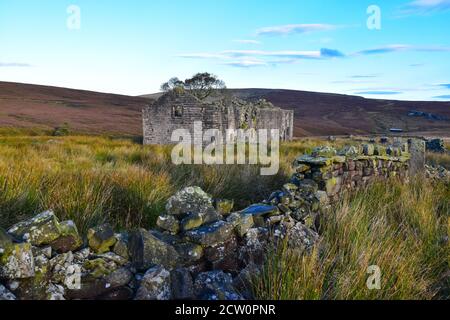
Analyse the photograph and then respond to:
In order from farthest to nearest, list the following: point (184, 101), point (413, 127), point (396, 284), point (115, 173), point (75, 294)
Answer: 1. point (413, 127)
2. point (184, 101)
3. point (115, 173)
4. point (396, 284)
5. point (75, 294)

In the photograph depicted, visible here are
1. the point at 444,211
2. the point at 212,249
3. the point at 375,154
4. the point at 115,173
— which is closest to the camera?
the point at 212,249

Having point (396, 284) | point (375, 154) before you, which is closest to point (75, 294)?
point (396, 284)

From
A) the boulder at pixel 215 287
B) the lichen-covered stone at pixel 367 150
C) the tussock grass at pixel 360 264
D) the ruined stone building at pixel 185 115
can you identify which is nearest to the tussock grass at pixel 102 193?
the boulder at pixel 215 287

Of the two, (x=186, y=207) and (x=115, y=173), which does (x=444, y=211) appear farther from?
(x=115, y=173)

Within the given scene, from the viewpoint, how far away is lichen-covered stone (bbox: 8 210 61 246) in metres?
2.73

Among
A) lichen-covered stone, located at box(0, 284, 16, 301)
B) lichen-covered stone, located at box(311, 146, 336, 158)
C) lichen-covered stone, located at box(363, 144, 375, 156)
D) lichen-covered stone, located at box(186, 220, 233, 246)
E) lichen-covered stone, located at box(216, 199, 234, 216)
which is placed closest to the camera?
lichen-covered stone, located at box(0, 284, 16, 301)

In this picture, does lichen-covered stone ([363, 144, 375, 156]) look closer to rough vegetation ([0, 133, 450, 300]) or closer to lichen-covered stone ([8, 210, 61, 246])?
rough vegetation ([0, 133, 450, 300])

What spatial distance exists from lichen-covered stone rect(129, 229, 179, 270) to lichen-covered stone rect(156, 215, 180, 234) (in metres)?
0.25

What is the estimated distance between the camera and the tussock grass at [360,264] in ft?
9.55

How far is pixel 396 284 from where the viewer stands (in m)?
3.20

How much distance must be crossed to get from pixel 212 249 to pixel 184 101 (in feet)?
61.7

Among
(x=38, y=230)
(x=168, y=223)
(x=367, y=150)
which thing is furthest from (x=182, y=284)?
(x=367, y=150)

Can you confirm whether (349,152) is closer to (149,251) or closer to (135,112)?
(149,251)

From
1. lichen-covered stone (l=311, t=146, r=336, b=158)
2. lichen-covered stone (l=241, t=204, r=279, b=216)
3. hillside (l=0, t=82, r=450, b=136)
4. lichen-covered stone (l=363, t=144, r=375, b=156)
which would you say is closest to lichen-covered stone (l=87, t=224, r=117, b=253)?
lichen-covered stone (l=241, t=204, r=279, b=216)
